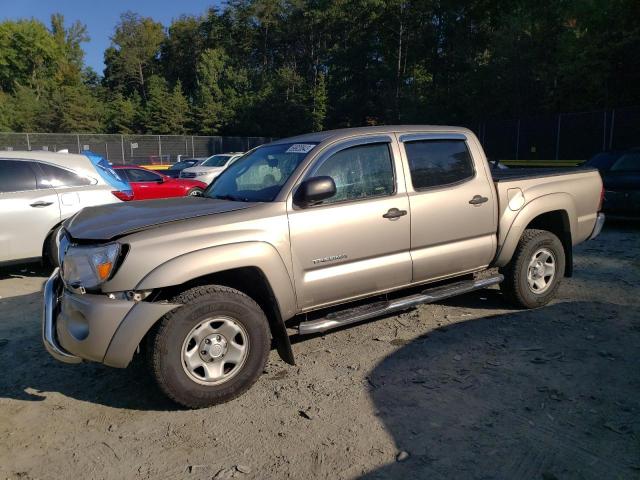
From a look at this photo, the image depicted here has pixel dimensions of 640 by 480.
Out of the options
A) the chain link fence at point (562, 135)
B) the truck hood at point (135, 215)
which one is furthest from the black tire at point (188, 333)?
the chain link fence at point (562, 135)

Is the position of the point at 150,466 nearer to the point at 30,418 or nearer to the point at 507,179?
the point at 30,418

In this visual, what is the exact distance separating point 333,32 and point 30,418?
2472 inches

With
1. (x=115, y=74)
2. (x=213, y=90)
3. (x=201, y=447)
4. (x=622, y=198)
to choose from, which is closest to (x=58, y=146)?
(x=213, y=90)

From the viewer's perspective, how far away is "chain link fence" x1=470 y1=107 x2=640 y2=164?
20812 mm

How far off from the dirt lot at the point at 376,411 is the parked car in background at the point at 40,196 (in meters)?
1.84

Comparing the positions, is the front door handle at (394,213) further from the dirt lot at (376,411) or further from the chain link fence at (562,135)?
the chain link fence at (562,135)

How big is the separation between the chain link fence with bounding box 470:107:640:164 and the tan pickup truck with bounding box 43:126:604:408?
57.7ft

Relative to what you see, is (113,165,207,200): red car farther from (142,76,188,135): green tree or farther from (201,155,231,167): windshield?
(142,76,188,135): green tree

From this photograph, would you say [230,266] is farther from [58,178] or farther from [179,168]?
[179,168]

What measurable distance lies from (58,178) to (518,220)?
5700mm

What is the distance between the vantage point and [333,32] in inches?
2400

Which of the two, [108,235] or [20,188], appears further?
[20,188]

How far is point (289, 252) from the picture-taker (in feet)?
12.4

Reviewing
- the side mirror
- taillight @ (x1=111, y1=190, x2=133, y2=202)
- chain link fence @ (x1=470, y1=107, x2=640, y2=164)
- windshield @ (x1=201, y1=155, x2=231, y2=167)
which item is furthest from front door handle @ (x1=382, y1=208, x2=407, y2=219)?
chain link fence @ (x1=470, y1=107, x2=640, y2=164)
